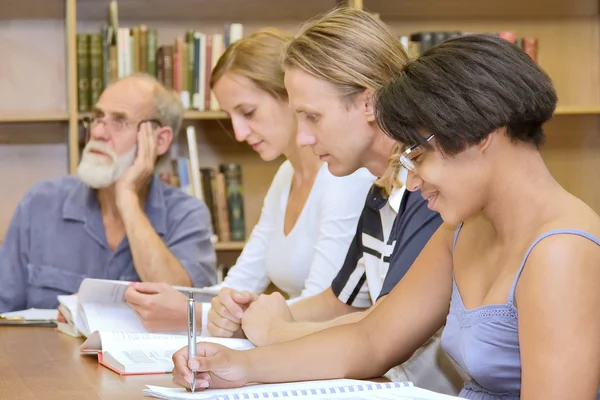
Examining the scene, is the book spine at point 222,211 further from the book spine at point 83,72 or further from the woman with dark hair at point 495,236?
the woman with dark hair at point 495,236

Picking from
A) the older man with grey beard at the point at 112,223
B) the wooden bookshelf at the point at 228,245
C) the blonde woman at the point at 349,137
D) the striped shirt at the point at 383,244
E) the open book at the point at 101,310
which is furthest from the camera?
the wooden bookshelf at the point at 228,245

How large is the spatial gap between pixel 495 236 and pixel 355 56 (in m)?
0.59

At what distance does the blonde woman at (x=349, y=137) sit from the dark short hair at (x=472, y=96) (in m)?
0.42

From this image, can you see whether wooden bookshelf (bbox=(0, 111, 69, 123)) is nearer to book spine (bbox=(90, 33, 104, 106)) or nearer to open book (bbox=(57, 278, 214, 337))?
book spine (bbox=(90, 33, 104, 106))

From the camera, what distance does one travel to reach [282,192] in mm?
2562

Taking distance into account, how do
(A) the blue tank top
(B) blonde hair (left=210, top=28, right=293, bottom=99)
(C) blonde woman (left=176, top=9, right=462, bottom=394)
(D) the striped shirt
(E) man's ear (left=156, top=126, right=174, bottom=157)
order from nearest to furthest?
(A) the blue tank top → (D) the striped shirt → (C) blonde woman (left=176, top=9, right=462, bottom=394) → (B) blonde hair (left=210, top=28, right=293, bottom=99) → (E) man's ear (left=156, top=126, right=174, bottom=157)

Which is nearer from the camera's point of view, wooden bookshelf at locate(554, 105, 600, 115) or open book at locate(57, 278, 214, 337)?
open book at locate(57, 278, 214, 337)

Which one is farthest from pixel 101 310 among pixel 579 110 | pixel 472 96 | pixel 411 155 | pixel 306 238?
pixel 579 110

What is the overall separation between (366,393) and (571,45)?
303cm

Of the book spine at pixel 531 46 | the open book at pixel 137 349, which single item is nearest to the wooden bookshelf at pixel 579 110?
the book spine at pixel 531 46

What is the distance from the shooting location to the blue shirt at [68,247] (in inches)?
103

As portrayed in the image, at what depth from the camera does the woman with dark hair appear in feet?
3.64

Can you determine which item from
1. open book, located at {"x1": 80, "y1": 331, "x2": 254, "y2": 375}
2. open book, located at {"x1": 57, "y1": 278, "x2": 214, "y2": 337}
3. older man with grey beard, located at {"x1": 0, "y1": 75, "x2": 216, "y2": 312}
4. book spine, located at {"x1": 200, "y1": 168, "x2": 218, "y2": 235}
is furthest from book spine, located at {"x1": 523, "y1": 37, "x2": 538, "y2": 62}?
open book, located at {"x1": 80, "y1": 331, "x2": 254, "y2": 375}

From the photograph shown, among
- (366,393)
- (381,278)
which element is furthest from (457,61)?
(381,278)
